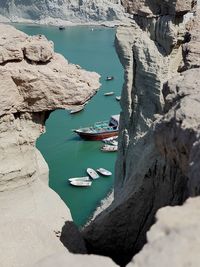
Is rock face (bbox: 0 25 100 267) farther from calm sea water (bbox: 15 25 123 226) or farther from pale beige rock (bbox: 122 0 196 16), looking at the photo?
calm sea water (bbox: 15 25 123 226)

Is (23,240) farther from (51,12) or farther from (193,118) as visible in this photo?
(51,12)

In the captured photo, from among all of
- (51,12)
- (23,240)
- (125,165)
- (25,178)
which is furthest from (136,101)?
(51,12)

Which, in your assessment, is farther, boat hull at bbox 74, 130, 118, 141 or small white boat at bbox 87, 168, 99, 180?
boat hull at bbox 74, 130, 118, 141

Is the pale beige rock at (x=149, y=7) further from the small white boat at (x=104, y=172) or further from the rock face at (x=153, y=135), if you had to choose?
the small white boat at (x=104, y=172)

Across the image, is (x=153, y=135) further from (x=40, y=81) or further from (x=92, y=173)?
(x=92, y=173)

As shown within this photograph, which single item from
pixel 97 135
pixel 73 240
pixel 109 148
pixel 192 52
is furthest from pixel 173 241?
pixel 97 135

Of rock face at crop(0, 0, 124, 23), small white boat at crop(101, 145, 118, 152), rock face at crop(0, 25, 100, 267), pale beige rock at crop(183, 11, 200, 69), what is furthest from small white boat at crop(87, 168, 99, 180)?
rock face at crop(0, 0, 124, 23)
